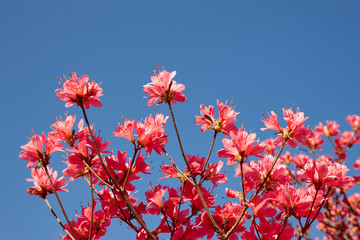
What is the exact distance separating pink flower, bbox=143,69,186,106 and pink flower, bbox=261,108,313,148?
28.0 inches

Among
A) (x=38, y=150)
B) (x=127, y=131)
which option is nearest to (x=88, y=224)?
(x=38, y=150)

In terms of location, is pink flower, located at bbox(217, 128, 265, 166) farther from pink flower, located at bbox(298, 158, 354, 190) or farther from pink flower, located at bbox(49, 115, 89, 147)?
pink flower, located at bbox(49, 115, 89, 147)

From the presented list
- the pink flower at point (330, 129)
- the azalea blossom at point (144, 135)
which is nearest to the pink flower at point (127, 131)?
the azalea blossom at point (144, 135)

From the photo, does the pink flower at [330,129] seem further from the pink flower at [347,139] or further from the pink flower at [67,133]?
the pink flower at [67,133]

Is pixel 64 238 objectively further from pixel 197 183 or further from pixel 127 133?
pixel 197 183

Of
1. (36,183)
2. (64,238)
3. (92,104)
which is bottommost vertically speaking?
(64,238)

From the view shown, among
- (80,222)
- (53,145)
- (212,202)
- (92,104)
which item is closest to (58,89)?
(92,104)

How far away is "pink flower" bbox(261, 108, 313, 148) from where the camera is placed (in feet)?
6.95

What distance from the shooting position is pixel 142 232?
2107 mm

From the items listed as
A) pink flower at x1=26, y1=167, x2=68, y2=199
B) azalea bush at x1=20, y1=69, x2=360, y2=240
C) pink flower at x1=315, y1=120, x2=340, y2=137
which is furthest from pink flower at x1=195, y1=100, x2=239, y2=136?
pink flower at x1=315, y1=120, x2=340, y2=137

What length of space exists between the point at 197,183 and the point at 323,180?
95 cm

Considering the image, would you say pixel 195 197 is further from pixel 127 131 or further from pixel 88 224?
pixel 88 224

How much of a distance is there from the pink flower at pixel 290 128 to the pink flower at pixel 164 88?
0.71 metres

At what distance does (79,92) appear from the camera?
2129 millimetres
